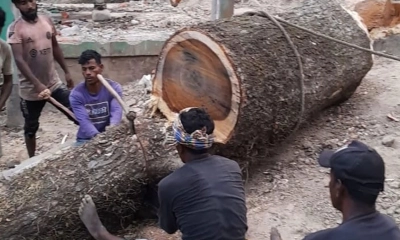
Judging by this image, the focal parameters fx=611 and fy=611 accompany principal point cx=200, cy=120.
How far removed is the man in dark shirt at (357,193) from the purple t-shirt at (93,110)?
2654mm

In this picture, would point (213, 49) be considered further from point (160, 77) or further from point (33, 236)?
point (33, 236)

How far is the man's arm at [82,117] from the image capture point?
465 cm

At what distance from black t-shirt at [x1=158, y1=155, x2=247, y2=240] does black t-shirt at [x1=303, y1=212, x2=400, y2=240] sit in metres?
0.83

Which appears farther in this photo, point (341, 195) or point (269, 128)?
point (269, 128)

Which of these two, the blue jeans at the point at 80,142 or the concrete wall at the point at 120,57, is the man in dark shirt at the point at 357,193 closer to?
the blue jeans at the point at 80,142

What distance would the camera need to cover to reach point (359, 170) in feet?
7.13

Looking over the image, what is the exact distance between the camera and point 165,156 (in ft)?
14.6

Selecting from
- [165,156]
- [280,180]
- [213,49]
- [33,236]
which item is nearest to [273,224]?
[280,180]

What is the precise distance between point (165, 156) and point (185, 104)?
22.0 inches

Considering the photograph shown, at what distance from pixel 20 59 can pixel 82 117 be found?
3.93 feet

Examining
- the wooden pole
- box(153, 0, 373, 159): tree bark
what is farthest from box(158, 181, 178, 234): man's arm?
the wooden pole

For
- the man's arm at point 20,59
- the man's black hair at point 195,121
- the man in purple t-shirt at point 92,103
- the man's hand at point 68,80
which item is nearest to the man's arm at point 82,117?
the man in purple t-shirt at point 92,103

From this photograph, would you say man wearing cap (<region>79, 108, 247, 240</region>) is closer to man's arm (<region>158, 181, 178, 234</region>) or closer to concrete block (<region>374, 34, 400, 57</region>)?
man's arm (<region>158, 181, 178, 234</region>)

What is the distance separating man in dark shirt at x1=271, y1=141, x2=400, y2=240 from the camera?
85.7 inches
